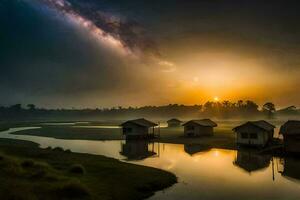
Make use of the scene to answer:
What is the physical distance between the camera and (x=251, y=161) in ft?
151

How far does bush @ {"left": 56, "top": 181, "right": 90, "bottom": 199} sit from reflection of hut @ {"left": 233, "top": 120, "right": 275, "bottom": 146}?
136ft

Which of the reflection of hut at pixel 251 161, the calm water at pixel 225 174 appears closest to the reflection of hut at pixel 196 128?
the calm water at pixel 225 174

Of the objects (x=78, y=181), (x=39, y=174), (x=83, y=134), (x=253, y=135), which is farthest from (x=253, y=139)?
(x=83, y=134)

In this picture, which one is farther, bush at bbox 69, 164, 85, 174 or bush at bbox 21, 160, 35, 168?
bush at bbox 69, 164, 85, 174

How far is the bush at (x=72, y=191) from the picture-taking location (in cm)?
2459

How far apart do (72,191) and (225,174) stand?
20.6 m

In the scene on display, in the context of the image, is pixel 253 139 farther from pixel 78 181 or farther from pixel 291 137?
pixel 78 181

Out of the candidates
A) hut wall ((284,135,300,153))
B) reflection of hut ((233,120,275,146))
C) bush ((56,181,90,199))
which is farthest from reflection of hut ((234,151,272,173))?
bush ((56,181,90,199))

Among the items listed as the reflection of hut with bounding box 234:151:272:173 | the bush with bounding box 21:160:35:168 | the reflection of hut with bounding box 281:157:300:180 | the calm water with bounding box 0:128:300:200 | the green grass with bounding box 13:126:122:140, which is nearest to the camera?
the calm water with bounding box 0:128:300:200

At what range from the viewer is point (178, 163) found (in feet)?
147

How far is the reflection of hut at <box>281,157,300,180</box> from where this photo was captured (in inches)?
1435

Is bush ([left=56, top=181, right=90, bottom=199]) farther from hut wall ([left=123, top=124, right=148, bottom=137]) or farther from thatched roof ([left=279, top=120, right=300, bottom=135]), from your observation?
hut wall ([left=123, top=124, right=148, bottom=137])

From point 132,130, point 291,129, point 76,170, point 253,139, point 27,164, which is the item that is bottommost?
point 76,170

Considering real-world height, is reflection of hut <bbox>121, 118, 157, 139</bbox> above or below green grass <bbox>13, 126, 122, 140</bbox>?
above
